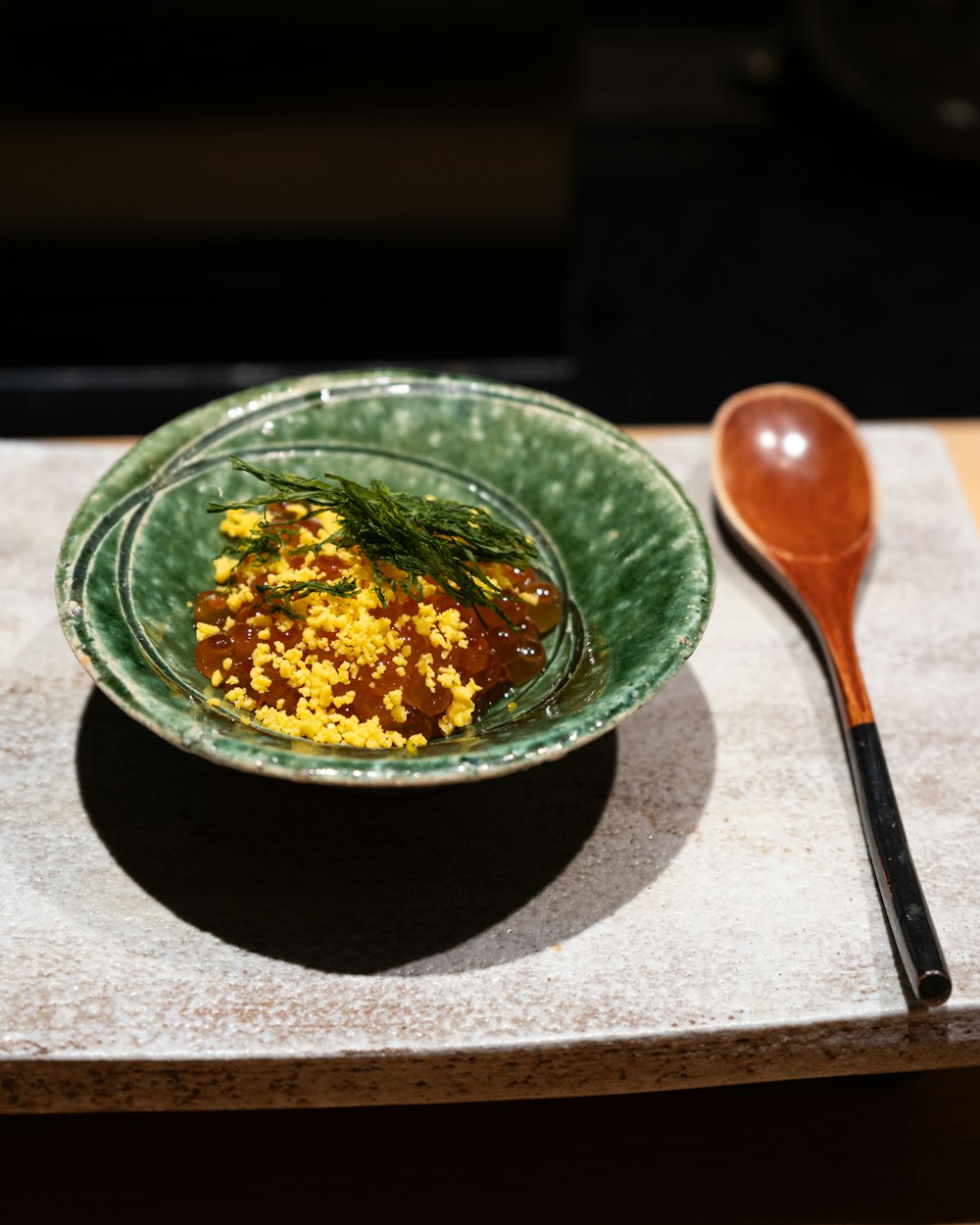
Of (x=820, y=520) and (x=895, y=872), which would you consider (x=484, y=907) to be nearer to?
(x=895, y=872)

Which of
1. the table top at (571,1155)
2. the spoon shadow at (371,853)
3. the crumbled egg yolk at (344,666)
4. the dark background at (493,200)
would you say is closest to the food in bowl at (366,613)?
the crumbled egg yolk at (344,666)

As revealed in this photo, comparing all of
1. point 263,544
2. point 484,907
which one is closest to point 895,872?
point 484,907

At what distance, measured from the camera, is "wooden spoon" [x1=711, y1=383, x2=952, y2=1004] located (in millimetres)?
996

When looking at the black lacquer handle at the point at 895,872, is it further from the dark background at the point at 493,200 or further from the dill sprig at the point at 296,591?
the dark background at the point at 493,200

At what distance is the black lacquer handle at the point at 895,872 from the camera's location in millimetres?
862

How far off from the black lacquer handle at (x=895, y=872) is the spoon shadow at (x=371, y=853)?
0.42 feet

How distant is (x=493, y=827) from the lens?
99 centimetres

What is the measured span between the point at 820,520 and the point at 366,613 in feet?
1.88

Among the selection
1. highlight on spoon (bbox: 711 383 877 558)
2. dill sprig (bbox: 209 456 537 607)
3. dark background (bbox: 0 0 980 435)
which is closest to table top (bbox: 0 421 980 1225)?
dill sprig (bbox: 209 456 537 607)

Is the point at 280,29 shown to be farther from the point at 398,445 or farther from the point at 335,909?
the point at 335,909

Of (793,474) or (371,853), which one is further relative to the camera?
(793,474)

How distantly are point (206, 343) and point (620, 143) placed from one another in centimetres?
127

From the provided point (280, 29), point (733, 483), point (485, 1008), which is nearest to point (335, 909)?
point (485, 1008)

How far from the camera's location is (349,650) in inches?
35.0
